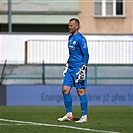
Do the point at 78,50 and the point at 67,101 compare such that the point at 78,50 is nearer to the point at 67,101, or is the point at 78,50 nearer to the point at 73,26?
the point at 73,26

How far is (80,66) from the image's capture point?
15.0m

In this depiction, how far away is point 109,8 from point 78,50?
2372 centimetres

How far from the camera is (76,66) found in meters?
15.1

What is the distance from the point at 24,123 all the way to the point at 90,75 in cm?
1631

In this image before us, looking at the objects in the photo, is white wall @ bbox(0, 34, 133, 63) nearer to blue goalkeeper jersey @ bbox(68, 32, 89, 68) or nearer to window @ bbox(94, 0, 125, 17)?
window @ bbox(94, 0, 125, 17)

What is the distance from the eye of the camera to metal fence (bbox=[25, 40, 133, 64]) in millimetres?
33362

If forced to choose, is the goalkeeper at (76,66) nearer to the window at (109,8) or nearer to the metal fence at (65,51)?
the metal fence at (65,51)

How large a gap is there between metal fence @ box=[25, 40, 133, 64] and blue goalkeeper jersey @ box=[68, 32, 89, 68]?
18131 millimetres

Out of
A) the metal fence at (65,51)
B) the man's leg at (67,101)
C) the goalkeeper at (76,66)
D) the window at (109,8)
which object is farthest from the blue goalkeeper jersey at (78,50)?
the window at (109,8)

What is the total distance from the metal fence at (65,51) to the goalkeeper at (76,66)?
1801cm

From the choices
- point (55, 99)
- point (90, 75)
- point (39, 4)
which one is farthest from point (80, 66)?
point (39, 4)

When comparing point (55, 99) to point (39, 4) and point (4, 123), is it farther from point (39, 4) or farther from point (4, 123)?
point (4, 123)

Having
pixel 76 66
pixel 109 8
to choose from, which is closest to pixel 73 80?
pixel 76 66

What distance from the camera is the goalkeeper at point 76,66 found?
587 inches
